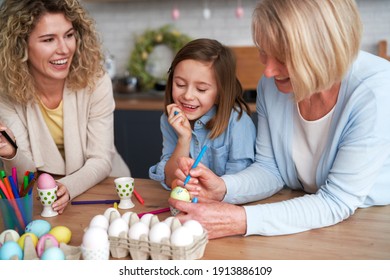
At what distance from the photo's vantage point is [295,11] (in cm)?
125

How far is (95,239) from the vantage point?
1111 mm

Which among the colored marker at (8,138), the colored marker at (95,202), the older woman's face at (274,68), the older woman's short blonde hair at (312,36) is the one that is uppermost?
the older woman's short blonde hair at (312,36)

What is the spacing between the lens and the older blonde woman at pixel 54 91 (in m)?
1.90

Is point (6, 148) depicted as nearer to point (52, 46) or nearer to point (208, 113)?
point (52, 46)

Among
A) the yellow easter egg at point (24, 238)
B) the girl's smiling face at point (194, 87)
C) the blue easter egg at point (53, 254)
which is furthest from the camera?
the girl's smiling face at point (194, 87)

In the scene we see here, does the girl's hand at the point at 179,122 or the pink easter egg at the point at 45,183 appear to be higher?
the girl's hand at the point at 179,122

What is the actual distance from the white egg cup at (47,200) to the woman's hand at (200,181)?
387mm

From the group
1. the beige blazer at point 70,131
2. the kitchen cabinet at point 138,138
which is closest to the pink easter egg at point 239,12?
the kitchen cabinet at point 138,138

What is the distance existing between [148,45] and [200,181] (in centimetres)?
288

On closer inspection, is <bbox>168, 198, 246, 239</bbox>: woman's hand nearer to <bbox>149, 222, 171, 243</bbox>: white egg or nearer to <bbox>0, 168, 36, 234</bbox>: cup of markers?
<bbox>149, 222, 171, 243</bbox>: white egg

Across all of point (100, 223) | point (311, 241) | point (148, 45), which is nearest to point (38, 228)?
point (100, 223)

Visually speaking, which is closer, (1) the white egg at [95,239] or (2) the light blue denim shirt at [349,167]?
(1) the white egg at [95,239]

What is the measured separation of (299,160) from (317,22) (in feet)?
1.62

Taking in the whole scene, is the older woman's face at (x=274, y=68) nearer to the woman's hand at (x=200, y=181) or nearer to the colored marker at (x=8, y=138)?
the woman's hand at (x=200, y=181)
